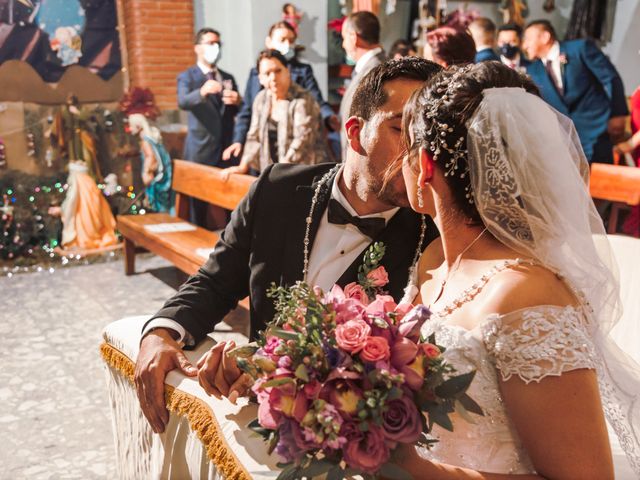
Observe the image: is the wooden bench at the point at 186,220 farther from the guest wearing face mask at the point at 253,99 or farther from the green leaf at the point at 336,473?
the green leaf at the point at 336,473

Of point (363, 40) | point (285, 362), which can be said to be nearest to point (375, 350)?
point (285, 362)

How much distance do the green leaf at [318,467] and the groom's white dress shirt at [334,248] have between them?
0.93 m

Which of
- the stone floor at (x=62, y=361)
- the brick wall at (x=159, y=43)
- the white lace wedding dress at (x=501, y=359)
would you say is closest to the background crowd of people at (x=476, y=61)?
the stone floor at (x=62, y=361)

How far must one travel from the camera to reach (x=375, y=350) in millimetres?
1114

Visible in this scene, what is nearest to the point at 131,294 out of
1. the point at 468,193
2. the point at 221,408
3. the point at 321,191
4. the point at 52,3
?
the point at 52,3

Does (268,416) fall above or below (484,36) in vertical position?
below

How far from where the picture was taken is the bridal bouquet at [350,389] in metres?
1.10

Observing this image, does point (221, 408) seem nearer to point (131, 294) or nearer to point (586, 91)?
point (131, 294)

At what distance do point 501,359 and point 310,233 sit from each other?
0.91 meters

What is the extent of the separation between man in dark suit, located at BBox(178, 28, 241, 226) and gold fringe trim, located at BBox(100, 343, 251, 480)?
16.8ft

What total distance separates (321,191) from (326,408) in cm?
113

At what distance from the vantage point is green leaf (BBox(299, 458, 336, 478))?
1.14 meters

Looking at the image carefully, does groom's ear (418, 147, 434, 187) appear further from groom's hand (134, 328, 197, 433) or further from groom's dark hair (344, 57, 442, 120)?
groom's hand (134, 328, 197, 433)

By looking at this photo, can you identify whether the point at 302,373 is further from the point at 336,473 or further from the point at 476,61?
the point at 476,61
